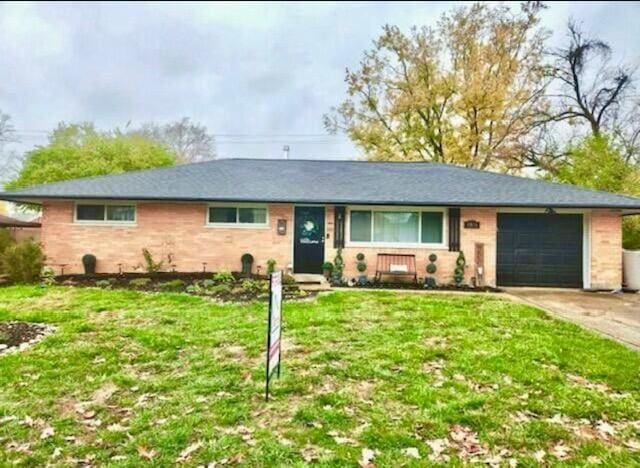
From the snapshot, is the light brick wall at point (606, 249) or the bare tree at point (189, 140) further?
the bare tree at point (189, 140)

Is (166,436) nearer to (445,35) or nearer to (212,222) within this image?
(212,222)

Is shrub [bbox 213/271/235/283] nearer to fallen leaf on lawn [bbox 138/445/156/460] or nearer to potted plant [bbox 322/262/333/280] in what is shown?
potted plant [bbox 322/262/333/280]

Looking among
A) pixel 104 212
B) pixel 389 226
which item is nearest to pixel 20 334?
pixel 104 212

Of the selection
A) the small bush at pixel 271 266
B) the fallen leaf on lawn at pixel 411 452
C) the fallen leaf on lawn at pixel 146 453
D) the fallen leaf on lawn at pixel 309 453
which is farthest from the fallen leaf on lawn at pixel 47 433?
the small bush at pixel 271 266

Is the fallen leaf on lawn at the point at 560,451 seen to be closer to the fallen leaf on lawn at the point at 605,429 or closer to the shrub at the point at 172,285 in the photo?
the fallen leaf on lawn at the point at 605,429

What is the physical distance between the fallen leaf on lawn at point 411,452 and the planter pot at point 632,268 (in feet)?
36.8

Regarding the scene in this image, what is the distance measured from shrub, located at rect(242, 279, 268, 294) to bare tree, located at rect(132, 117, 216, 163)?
89.5ft

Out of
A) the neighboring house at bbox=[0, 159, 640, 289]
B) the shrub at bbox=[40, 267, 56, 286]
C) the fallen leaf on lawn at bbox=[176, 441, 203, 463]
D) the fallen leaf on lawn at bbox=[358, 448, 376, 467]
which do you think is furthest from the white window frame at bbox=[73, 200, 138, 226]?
the fallen leaf on lawn at bbox=[358, 448, 376, 467]

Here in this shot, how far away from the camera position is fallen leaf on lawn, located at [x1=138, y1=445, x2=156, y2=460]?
2831 mm

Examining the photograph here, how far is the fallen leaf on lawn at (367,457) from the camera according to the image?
2738mm

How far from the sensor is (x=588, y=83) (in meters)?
20.6

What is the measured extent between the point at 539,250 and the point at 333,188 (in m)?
6.16

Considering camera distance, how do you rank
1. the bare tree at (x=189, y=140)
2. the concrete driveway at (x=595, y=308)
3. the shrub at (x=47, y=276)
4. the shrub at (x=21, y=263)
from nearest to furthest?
the concrete driveway at (x=595, y=308), the shrub at (x=47, y=276), the shrub at (x=21, y=263), the bare tree at (x=189, y=140)

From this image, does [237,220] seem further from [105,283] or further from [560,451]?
[560,451]
